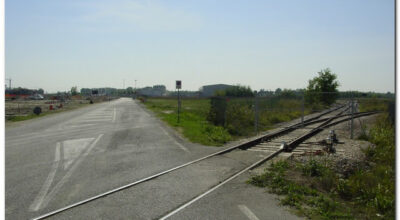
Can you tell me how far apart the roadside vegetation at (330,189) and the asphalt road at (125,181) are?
456 mm

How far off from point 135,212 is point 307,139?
10.7 m

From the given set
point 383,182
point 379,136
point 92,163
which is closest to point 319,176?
point 383,182

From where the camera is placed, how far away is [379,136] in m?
13.4

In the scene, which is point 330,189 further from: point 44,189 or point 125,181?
point 44,189

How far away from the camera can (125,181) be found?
745cm

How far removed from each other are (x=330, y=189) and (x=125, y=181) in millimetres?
4553

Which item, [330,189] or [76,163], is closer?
[330,189]

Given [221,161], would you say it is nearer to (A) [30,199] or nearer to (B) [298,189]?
(B) [298,189]

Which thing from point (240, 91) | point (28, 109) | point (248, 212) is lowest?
point (248, 212)

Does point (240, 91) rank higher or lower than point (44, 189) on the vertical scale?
higher

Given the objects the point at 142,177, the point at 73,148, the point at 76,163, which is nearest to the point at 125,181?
the point at 142,177

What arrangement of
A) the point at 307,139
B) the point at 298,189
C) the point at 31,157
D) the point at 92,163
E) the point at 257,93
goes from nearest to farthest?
1. the point at 298,189
2. the point at 92,163
3. the point at 31,157
4. the point at 307,139
5. the point at 257,93

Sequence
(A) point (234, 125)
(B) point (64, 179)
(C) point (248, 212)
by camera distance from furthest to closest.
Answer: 1. (A) point (234, 125)
2. (B) point (64, 179)
3. (C) point (248, 212)

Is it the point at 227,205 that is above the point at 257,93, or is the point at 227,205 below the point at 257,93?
below
